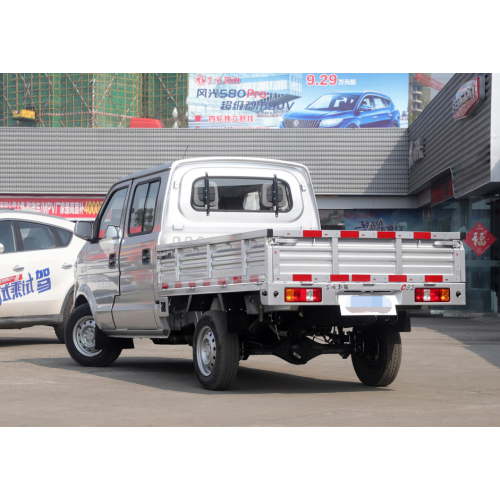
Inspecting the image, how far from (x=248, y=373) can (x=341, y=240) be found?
3.10 metres

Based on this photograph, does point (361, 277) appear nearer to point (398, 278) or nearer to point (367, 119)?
point (398, 278)

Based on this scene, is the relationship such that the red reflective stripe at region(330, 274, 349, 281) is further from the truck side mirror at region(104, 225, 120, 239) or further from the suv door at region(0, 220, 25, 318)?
the suv door at region(0, 220, 25, 318)

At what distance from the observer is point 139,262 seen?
922 cm

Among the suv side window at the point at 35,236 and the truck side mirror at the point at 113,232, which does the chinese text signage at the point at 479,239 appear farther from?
the truck side mirror at the point at 113,232

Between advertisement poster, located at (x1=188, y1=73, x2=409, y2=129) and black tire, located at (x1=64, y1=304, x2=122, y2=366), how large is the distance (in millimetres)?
67659

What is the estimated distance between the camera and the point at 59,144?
3002 centimetres

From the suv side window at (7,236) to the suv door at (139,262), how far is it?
3.64 m

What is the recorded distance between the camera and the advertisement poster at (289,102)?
84.4 m

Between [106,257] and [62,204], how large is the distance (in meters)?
20.9

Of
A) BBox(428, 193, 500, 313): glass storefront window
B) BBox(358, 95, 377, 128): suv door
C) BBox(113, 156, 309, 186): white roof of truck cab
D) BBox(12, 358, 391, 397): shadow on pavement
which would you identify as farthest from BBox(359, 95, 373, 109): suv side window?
BBox(113, 156, 309, 186): white roof of truck cab

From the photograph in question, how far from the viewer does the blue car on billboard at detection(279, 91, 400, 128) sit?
84.7 meters

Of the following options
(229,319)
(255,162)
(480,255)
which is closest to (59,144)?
(480,255)

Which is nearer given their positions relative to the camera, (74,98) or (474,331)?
(474,331)

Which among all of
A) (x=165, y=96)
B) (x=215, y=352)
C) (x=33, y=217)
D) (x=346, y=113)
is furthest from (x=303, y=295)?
(x=165, y=96)
